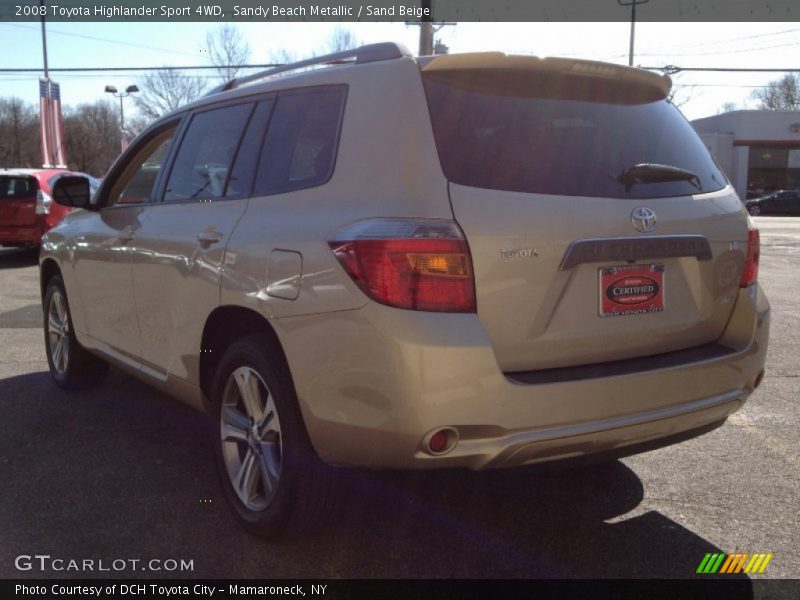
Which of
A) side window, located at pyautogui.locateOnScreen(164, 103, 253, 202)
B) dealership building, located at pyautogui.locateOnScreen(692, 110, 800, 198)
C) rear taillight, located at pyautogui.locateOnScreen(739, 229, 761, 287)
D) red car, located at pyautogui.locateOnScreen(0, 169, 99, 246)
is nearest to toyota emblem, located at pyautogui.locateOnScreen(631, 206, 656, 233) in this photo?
rear taillight, located at pyautogui.locateOnScreen(739, 229, 761, 287)

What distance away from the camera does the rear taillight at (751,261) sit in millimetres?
3229

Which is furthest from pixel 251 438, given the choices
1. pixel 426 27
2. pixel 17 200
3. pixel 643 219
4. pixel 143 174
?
pixel 426 27

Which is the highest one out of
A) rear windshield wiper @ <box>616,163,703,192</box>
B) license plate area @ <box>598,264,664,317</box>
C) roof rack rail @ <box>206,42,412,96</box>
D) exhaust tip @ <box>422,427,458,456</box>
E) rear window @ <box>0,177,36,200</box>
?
roof rack rail @ <box>206,42,412,96</box>

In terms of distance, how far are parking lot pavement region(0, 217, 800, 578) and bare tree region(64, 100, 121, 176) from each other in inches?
3048

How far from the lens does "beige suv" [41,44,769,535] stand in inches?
102

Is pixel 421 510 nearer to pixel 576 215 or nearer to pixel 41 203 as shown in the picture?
pixel 576 215

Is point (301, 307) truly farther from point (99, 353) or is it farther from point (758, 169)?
point (758, 169)

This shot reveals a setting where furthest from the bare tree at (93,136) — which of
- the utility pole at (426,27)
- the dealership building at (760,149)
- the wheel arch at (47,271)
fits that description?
the wheel arch at (47,271)

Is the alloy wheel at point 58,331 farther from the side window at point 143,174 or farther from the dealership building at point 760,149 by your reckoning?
the dealership building at point 760,149

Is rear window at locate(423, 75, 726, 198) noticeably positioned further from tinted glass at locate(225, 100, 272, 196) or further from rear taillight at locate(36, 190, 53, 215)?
rear taillight at locate(36, 190, 53, 215)

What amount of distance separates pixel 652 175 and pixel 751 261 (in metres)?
0.63

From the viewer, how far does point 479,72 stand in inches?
113

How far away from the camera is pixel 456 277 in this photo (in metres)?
2.57

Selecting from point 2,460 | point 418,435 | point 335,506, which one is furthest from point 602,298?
point 2,460
